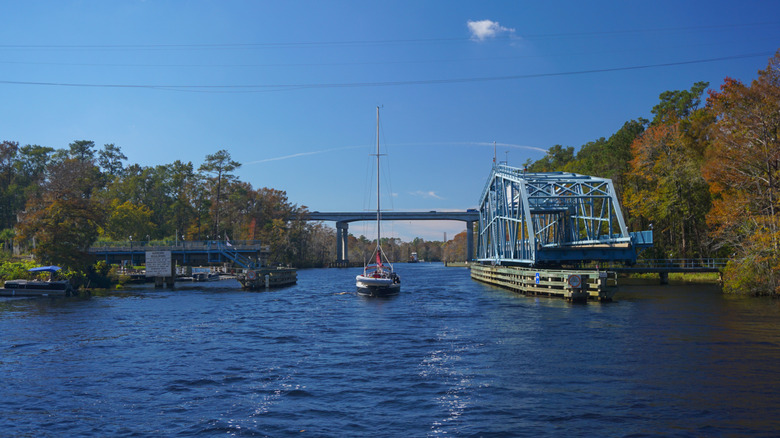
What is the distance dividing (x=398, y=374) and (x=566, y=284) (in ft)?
84.6

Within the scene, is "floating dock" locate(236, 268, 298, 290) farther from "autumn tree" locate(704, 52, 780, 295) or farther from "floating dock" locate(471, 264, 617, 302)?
"autumn tree" locate(704, 52, 780, 295)

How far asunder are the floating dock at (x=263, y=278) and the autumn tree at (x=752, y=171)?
44984mm

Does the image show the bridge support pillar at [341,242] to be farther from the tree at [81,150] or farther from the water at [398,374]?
the water at [398,374]

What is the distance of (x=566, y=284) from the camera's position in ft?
135

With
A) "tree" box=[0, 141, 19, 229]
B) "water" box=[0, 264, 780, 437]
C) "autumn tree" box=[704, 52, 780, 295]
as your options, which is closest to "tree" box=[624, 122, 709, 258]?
"autumn tree" box=[704, 52, 780, 295]

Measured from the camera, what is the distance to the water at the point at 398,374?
44.7ft

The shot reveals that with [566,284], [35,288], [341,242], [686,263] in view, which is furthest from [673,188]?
[341,242]

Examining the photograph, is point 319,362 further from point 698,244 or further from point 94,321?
point 698,244

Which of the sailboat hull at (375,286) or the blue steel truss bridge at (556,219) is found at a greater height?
the blue steel truss bridge at (556,219)

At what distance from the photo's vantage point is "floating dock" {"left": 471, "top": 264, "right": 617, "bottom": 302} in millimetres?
40688

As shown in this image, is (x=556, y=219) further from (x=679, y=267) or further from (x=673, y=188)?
(x=679, y=267)

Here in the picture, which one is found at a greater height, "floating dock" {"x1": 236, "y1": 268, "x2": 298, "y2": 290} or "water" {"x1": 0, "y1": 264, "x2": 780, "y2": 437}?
"floating dock" {"x1": 236, "y1": 268, "x2": 298, "y2": 290}

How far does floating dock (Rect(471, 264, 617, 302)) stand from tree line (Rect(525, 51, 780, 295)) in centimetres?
987

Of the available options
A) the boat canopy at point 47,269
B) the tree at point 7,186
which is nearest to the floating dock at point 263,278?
the boat canopy at point 47,269
